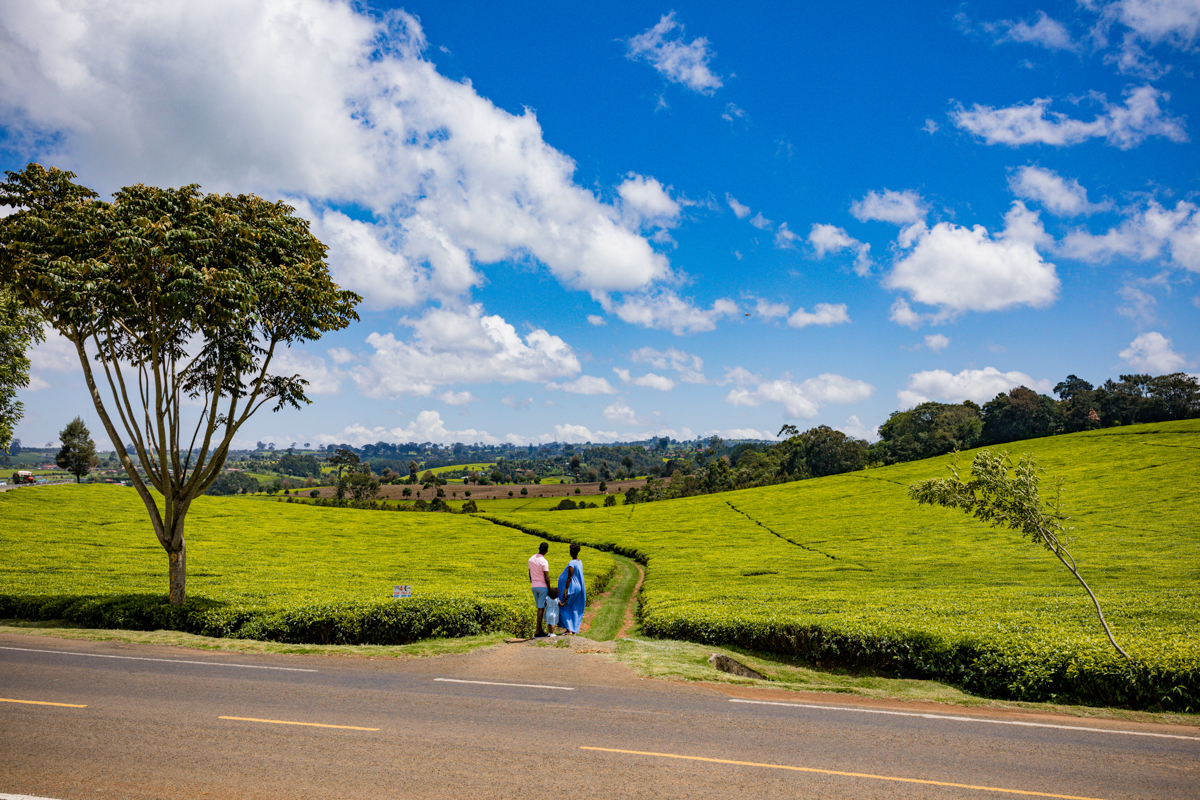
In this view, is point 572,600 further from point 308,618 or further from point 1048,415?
point 1048,415

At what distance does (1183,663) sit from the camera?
11.5 m

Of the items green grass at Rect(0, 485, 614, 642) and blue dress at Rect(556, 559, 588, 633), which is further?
green grass at Rect(0, 485, 614, 642)

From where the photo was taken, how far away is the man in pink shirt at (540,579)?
16.0 meters

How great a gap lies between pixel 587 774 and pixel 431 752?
8.40ft

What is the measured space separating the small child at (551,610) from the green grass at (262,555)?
8.69 ft

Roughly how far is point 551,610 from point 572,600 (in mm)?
670

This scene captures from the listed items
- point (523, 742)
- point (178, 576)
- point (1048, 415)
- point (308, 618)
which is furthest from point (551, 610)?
point (1048, 415)

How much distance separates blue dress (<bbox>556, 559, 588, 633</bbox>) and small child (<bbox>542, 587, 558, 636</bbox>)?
169 millimetres

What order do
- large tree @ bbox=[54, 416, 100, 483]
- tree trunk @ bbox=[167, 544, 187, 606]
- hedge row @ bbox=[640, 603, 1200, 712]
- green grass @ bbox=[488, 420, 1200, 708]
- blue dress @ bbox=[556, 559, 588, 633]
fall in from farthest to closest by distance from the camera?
1. large tree @ bbox=[54, 416, 100, 483]
2. tree trunk @ bbox=[167, 544, 187, 606]
3. blue dress @ bbox=[556, 559, 588, 633]
4. green grass @ bbox=[488, 420, 1200, 708]
5. hedge row @ bbox=[640, 603, 1200, 712]

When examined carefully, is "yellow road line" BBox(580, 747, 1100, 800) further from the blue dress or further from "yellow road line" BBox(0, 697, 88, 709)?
"yellow road line" BBox(0, 697, 88, 709)

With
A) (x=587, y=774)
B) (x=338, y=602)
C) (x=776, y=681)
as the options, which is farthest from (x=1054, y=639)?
(x=338, y=602)

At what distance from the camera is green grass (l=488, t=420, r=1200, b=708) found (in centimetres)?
1311

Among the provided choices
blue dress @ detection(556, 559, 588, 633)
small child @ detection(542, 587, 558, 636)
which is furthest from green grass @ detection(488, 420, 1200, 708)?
small child @ detection(542, 587, 558, 636)

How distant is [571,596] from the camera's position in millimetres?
16453
